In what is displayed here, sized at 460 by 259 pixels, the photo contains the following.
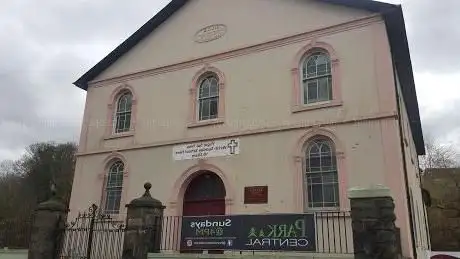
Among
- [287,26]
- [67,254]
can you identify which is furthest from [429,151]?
[67,254]

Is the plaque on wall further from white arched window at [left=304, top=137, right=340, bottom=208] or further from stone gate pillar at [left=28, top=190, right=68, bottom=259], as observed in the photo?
stone gate pillar at [left=28, top=190, right=68, bottom=259]

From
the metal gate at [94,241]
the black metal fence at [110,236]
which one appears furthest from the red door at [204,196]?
the metal gate at [94,241]

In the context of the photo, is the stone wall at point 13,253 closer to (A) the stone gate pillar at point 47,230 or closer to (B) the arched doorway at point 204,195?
(A) the stone gate pillar at point 47,230

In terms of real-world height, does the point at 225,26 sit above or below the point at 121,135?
above

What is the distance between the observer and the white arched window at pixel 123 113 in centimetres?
1603

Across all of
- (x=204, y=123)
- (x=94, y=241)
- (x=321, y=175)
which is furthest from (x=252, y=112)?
(x=94, y=241)

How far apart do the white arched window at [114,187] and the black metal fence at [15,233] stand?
2.54 meters

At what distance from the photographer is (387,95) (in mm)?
11523

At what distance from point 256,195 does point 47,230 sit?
5920mm

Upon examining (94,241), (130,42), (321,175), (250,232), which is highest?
(130,42)

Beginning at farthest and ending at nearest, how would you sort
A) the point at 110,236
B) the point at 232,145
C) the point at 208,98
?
the point at 208,98
the point at 110,236
the point at 232,145

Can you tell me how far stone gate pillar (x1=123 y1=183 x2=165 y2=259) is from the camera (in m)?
10.1

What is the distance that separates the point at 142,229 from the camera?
10.3m

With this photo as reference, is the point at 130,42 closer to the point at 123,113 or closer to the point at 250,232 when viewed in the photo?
the point at 123,113
